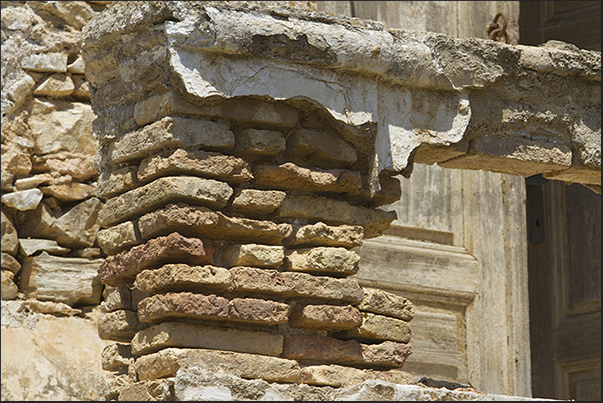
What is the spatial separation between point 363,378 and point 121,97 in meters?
1.29

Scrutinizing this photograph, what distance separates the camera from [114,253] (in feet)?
11.3

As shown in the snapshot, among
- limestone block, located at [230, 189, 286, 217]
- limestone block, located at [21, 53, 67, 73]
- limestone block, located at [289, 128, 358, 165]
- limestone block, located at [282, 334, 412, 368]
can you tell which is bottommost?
limestone block, located at [282, 334, 412, 368]

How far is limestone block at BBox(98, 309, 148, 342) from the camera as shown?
330 centimetres

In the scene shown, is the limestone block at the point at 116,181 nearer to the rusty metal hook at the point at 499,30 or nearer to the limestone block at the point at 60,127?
the limestone block at the point at 60,127

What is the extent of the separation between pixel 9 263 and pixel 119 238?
1160 mm

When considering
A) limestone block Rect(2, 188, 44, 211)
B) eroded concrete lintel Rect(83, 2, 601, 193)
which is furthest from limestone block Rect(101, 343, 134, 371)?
limestone block Rect(2, 188, 44, 211)

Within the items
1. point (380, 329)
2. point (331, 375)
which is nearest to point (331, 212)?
point (380, 329)

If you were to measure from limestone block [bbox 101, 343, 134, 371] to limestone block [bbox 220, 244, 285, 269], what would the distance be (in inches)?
19.1

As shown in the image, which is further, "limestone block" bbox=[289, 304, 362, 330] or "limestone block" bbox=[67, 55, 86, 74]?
"limestone block" bbox=[67, 55, 86, 74]

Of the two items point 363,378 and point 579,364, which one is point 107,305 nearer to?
point 363,378

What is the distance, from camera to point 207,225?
10.2 ft

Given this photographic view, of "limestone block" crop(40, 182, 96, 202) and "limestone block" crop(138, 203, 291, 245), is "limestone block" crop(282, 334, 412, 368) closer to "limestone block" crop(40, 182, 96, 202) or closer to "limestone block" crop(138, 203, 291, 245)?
"limestone block" crop(138, 203, 291, 245)

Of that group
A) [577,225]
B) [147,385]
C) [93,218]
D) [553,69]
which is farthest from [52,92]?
[577,225]

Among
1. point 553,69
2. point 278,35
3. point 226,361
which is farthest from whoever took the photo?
point 553,69
